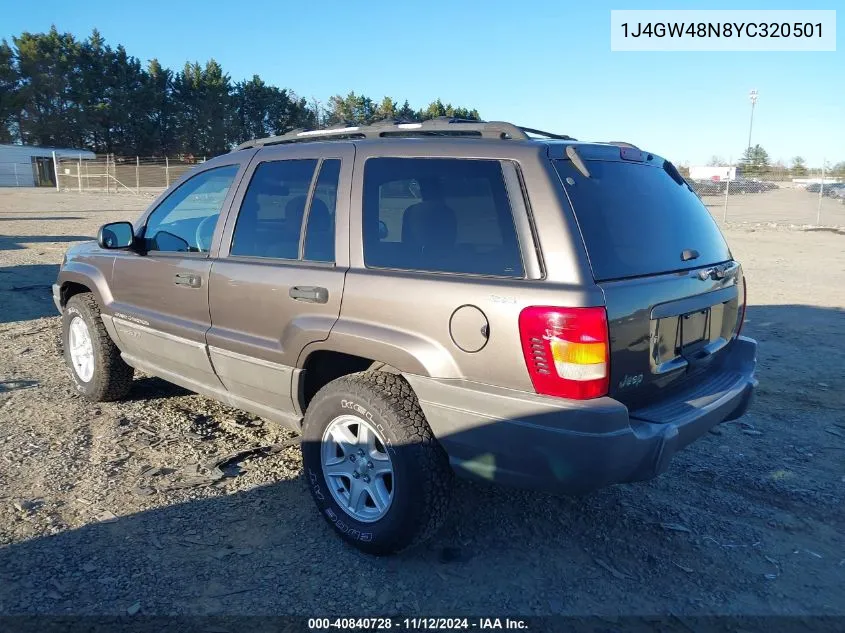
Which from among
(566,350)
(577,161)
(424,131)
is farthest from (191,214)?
(566,350)

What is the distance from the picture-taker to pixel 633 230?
115 inches

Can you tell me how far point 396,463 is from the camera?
2.86 m

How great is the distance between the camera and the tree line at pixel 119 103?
181 ft

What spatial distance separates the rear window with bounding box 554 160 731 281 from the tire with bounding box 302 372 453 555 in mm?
1023

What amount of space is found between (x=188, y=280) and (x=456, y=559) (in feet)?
7.46

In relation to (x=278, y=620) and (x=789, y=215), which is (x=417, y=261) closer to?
(x=278, y=620)

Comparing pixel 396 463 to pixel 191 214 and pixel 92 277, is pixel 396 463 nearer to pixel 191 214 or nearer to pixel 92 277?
pixel 191 214

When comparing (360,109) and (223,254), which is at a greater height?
Result: (360,109)

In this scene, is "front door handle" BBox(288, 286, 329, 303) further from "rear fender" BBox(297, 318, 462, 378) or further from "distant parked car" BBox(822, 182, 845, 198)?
"distant parked car" BBox(822, 182, 845, 198)

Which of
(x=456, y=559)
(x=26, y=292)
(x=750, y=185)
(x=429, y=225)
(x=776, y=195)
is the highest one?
(x=750, y=185)

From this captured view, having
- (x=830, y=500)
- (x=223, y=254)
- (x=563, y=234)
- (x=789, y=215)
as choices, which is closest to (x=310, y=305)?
(x=223, y=254)

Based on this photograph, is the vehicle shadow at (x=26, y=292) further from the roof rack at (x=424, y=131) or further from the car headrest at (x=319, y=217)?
the car headrest at (x=319, y=217)

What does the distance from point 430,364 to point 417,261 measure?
1.64 ft

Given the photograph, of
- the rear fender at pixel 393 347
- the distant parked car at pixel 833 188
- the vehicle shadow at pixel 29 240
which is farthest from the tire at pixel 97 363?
the distant parked car at pixel 833 188
